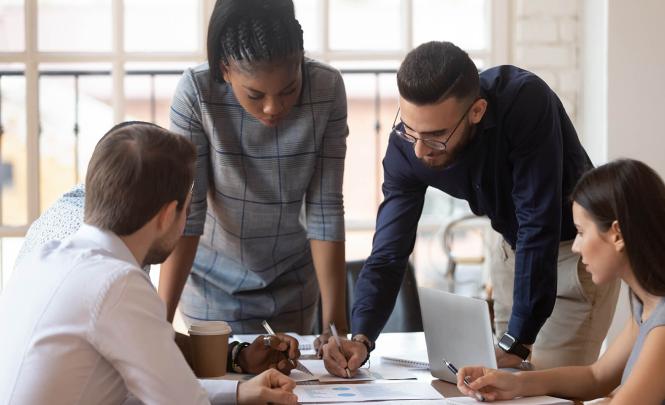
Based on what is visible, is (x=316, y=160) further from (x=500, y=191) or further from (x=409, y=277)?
(x=409, y=277)

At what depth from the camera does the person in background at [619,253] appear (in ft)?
5.44

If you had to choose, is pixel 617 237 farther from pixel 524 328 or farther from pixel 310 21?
pixel 310 21

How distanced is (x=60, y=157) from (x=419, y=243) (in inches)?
61.4

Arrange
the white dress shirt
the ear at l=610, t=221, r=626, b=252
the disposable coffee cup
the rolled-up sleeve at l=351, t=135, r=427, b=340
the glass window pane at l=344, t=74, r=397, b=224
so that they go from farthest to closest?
the glass window pane at l=344, t=74, r=397, b=224 < the rolled-up sleeve at l=351, t=135, r=427, b=340 < the disposable coffee cup < the ear at l=610, t=221, r=626, b=252 < the white dress shirt

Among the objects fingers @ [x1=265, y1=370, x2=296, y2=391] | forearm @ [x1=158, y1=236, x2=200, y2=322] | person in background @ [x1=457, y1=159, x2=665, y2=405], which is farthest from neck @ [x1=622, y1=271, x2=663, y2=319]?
forearm @ [x1=158, y1=236, x2=200, y2=322]

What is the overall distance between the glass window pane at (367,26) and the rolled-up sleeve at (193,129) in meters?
1.56

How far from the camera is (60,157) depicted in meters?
3.96

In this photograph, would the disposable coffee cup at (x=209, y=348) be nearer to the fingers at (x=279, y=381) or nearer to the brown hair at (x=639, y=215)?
the fingers at (x=279, y=381)

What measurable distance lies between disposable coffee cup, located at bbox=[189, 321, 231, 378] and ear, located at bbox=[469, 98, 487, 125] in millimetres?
672

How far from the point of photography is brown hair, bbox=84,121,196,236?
146 cm

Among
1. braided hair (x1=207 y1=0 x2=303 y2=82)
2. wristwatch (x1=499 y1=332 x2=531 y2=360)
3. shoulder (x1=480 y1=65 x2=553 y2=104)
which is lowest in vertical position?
wristwatch (x1=499 y1=332 x2=531 y2=360)

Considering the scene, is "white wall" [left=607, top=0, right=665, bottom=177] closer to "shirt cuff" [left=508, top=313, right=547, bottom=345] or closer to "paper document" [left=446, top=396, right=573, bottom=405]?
"shirt cuff" [left=508, top=313, right=547, bottom=345]

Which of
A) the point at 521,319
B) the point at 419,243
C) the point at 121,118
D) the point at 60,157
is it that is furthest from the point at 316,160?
the point at 60,157

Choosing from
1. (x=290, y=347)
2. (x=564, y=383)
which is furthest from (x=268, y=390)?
(x=564, y=383)
